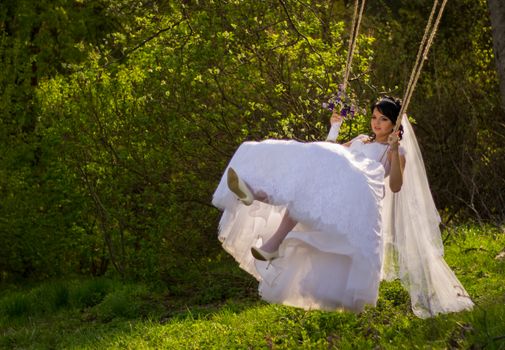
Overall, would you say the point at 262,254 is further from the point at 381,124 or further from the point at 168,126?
the point at 168,126

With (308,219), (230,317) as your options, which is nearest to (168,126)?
(230,317)

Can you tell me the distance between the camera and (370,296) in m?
5.23

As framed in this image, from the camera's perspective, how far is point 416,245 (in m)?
6.12

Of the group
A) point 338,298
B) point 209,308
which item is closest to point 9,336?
point 209,308

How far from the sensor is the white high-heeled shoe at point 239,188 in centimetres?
502

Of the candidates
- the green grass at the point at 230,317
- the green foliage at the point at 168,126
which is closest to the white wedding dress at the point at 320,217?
the green grass at the point at 230,317

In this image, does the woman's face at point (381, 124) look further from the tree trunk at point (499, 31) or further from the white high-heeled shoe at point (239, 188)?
the tree trunk at point (499, 31)

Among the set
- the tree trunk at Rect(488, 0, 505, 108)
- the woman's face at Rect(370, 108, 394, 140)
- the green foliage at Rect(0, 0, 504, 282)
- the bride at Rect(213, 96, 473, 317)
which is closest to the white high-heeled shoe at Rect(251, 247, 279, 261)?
the bride at Rect(213, 96, 473, 317)

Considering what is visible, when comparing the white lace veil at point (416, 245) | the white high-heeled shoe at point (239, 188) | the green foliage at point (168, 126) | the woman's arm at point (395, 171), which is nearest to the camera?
the white high-heeled shoe at point (239, 188)

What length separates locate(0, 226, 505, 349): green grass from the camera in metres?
6.16

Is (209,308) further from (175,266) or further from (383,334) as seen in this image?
(383,334)

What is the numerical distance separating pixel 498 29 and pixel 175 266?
17.1 feet

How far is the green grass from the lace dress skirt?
0.68 metres

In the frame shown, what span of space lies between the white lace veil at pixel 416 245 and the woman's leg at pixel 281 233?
Answer: 1.00 metres
